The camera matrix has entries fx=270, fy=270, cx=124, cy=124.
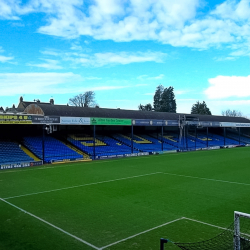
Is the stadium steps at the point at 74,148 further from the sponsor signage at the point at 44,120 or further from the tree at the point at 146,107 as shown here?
the tree at the point at 146,107

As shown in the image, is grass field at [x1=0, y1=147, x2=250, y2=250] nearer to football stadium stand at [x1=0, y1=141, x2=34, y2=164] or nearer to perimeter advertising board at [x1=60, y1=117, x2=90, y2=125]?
football stadium stand at [x1=0, y1=141, x2=34, y2=164]

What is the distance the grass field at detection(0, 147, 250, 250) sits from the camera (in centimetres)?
758

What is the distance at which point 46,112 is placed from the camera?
3033cm

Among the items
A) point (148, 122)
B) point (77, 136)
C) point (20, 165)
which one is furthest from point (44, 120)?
point (148, 122)

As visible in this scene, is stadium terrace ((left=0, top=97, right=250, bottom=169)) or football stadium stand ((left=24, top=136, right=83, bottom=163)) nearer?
stadium terrace ((left=0, top=97, right=250, bottom=169))

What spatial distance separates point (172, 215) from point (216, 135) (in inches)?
1939

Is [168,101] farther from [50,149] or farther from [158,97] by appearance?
[50,149]

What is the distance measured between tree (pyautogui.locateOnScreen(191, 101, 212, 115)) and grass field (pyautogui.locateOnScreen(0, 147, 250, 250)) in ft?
224

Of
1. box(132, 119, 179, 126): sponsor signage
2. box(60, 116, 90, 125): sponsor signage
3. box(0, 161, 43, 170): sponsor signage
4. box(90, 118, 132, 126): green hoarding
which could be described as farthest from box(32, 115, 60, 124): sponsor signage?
box(132, 119, 179, 126): sponsor signage

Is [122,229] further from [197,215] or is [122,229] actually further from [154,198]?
[154,198]

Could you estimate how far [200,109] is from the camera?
83.9 metres

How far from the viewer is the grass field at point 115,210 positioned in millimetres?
7578

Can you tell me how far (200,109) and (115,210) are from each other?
77.9m

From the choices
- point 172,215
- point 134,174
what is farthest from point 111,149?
point 172,215
